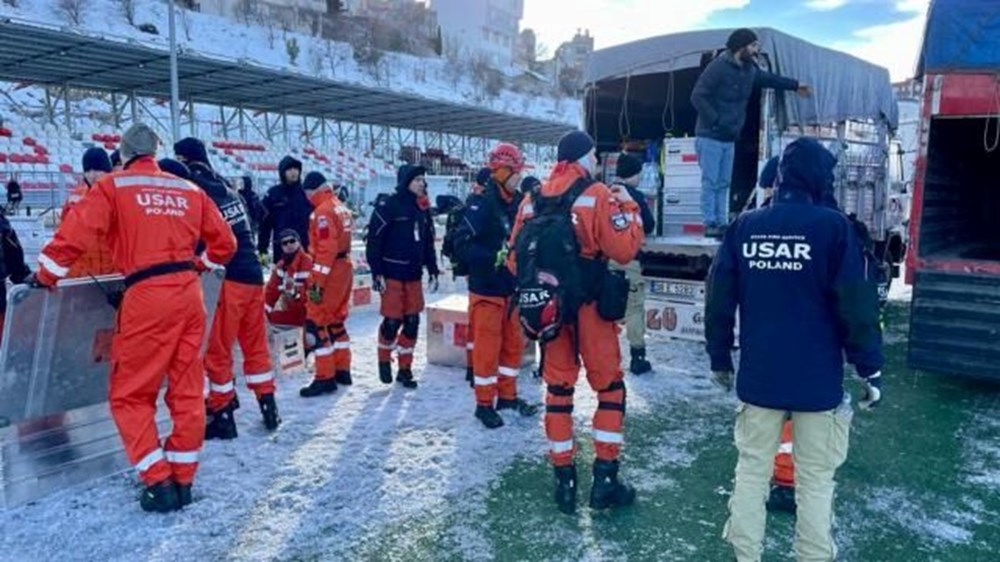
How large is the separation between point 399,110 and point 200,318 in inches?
1094

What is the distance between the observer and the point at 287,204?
6.55 meters

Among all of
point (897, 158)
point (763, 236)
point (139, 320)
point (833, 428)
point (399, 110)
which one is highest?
point (399, 110)

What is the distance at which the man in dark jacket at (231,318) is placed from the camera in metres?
4.71

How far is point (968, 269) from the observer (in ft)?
18.7

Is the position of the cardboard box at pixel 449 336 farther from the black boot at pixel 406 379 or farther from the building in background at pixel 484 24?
the building in background at pixel 484 24

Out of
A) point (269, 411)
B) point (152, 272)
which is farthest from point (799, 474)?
point (269, 411)

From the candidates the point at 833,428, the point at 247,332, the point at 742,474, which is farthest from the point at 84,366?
the point at 833,428

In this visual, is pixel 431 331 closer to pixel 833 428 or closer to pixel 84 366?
pixel 84 366

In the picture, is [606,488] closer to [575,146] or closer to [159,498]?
[575,146]

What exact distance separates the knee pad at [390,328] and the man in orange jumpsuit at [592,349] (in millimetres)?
2472

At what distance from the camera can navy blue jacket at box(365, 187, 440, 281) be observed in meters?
5.99

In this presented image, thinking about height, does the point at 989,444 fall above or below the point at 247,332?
below

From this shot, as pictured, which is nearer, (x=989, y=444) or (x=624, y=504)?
(x=624, y=504)

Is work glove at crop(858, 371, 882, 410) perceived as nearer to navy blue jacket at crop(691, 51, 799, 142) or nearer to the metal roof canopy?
navy blue jacket at crop(691, 51, 799, 142)
